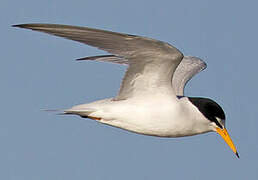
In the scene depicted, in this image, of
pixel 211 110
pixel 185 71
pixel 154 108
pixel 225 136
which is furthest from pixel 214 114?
pixel 185 71

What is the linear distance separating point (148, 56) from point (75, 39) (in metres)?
1.13

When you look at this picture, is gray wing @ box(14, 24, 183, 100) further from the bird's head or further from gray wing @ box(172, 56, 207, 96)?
gray wing @ box(172, 56, 207, 96)

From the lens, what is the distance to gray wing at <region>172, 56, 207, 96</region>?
8555 mm

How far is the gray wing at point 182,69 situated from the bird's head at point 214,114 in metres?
1.16

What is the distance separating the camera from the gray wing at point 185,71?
28.1 feet

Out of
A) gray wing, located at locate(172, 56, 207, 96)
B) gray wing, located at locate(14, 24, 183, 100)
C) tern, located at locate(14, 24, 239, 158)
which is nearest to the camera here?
gray wing, located at locate(14, 24, 183, 100)

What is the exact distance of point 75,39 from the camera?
18.8 ft

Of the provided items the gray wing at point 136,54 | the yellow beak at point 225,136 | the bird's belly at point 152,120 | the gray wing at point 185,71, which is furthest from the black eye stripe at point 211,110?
the gray wing at point 185,71

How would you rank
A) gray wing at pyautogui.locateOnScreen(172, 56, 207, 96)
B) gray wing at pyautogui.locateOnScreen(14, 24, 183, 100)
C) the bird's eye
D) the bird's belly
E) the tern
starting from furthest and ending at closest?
gray wing at pyautogui.locateOnScreen(172, 56, 207, 96) < the bird's eye < the bird's belly < the tern < gray wing at pyautogui.locateOnScreen(14, 24, 183, 100)

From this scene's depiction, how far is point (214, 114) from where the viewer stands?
7125mm

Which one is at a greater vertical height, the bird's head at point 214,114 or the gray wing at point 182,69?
the gray wing at point 182,69

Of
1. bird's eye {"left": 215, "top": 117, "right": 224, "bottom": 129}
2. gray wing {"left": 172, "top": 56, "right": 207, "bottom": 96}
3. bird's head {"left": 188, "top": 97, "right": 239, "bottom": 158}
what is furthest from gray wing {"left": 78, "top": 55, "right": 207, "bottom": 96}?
bird's eye {"left": 215, "top": 117, "right": 224, "bottom": 129}

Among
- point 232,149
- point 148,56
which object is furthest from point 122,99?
point 232,149

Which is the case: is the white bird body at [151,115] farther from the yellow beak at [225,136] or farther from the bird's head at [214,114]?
the yellow beak at [225,136]
